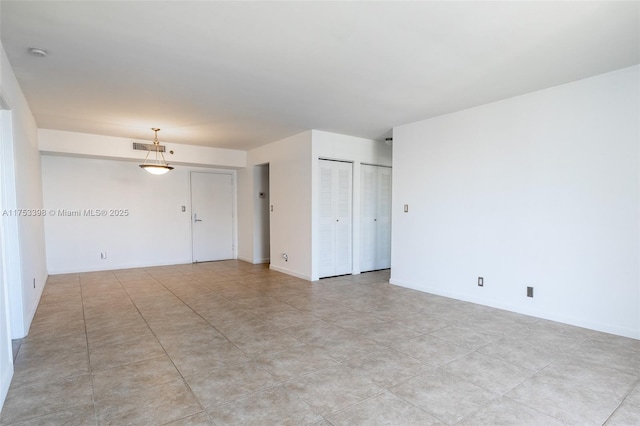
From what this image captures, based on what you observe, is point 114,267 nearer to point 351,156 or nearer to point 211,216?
point 211,216

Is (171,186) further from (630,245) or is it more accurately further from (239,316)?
(630,245)

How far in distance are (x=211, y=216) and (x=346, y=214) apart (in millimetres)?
3554

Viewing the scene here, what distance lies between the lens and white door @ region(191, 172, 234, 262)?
7.57 meters

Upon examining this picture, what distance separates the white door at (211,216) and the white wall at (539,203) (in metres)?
4.73

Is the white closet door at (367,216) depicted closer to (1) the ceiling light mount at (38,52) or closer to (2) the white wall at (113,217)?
(2) the white wall at (113,217)

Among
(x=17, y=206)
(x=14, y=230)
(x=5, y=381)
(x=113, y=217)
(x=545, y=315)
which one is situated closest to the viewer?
(x=5, y=381)

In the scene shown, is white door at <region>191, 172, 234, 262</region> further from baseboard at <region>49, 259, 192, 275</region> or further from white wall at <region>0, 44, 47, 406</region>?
white wall at <region>0, 44, 47, 406</region>

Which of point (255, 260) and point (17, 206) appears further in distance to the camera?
point (255, 260)

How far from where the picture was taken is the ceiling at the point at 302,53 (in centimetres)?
219

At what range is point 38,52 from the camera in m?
2.73

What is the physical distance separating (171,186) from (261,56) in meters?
5.29

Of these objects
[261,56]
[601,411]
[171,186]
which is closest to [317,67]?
[261,56]

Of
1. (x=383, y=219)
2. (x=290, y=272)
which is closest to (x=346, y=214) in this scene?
(x=383, y=219)

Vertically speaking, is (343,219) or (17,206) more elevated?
(17,206)
